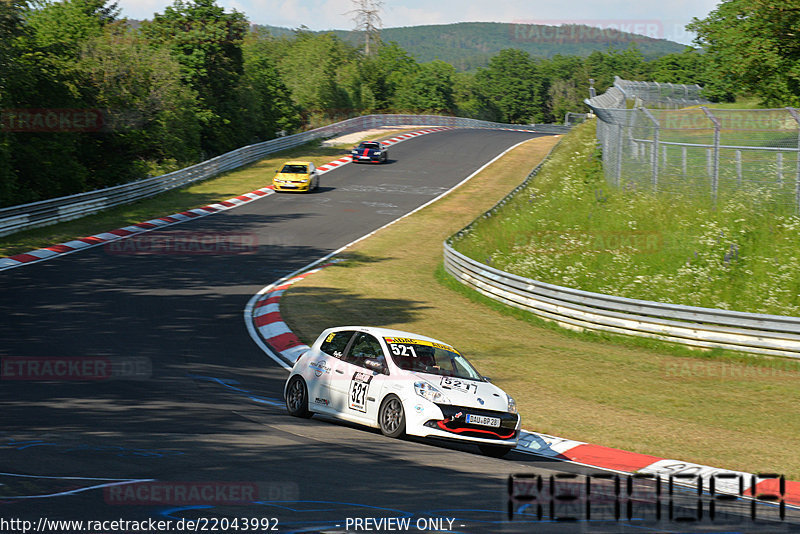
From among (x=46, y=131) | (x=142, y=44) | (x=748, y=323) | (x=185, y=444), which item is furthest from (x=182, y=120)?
(x=185, y=444)

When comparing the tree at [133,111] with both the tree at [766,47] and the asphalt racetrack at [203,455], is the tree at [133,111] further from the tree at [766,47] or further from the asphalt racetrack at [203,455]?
the tree at [766,47]

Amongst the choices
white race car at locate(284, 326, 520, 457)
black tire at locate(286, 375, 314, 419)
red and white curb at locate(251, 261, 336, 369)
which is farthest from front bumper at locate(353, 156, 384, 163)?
black tire at locate(286, 375, 314, 419)

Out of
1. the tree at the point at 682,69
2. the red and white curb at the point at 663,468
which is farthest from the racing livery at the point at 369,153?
the tree at the point at 682,69

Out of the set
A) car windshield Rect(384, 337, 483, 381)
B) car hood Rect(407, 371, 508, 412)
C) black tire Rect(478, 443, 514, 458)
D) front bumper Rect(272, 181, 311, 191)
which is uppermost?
front bumper Rect(272, 181, 311, 191)

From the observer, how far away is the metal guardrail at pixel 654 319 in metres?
16.3

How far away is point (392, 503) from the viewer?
7.00 metres

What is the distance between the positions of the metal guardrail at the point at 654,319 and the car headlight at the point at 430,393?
8.63 metres

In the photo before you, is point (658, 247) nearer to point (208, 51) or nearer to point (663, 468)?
point (663, 468)

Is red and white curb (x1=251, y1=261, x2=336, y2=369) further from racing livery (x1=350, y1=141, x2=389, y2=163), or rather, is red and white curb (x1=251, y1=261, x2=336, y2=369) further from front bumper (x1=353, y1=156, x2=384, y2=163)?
racing livery (x1=350, y1=141, x2=389, y2=163)

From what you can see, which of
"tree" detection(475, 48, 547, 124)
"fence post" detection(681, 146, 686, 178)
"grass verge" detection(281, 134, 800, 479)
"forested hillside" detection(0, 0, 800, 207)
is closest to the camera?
"grass verge" detection(281, 134, 800, 479)

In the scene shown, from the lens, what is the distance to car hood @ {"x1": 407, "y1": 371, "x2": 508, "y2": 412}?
1038 centimetres

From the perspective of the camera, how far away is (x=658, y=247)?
21359mm

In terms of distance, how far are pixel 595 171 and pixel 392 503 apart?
79.5 feet

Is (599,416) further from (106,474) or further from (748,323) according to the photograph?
(106,474)
